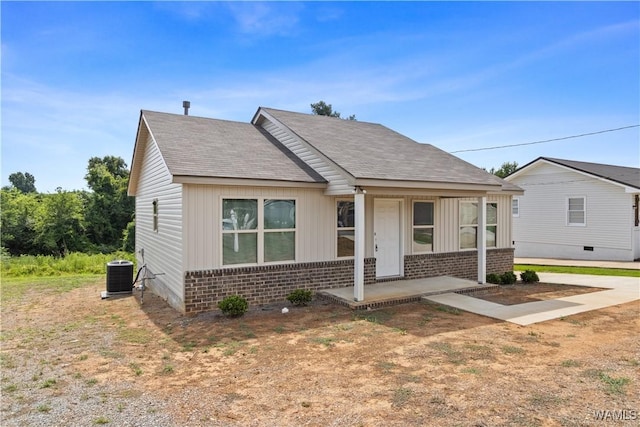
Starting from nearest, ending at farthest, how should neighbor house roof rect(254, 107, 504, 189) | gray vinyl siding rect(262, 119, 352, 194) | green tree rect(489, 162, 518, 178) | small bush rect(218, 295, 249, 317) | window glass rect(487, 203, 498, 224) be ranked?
small bush rect(218, 295, 249, 317) → gray vinyl siding rect(262, 119, 352, 194) → neighbor house roof rect(254, 107, 504, 189) → window glass rect(487, 203, 498, 224) → green tree rect(489, 162, 518, 178)

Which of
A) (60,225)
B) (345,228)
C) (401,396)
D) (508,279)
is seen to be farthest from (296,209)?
(60,225)

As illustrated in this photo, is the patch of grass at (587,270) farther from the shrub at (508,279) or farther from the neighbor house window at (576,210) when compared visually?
the shrub at (508,279)

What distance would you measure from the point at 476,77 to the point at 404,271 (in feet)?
34.2

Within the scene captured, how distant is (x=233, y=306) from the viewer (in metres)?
7.53

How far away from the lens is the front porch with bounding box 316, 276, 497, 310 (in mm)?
8414

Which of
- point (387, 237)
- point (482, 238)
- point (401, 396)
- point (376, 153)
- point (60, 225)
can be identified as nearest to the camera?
point (401, 396)

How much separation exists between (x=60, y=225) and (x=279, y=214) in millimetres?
26813

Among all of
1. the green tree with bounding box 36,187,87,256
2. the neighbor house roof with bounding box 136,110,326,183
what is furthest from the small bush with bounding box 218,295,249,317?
the green tree with bounding box 36,187,87,256

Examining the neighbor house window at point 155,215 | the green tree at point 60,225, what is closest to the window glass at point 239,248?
the neighbor house window at point 155,215

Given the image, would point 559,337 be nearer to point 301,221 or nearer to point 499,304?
point 499,304

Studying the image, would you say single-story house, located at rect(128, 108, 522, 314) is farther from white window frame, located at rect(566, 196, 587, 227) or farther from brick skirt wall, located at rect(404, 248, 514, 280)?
white window frame, located at rect(566, 196, 587, 227)

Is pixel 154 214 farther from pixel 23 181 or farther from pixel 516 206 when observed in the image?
pixel 23 181

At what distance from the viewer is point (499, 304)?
863 cm

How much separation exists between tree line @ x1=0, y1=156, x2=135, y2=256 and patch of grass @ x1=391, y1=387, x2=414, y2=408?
28171mm
